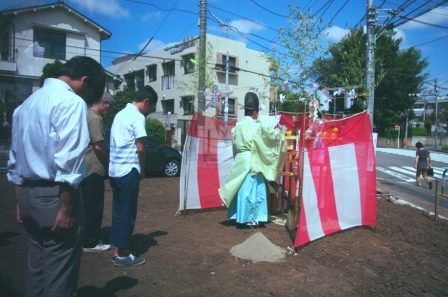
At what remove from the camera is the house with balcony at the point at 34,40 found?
515 cm

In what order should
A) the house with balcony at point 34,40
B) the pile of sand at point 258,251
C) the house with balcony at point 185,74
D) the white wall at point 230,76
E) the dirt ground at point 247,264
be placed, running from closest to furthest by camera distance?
1. the dirt ground at point 247,264
2. the pile of sand at point 258,251
3. the house with balcony at point 34,40
4. the house with balcony at point 185,74
5. the white wall at point 230,76

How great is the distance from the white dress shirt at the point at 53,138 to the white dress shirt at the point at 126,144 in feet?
4.78

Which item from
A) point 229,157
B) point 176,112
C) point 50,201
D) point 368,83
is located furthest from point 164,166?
point 176,112

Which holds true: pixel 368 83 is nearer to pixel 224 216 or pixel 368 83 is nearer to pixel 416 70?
pixel 224 216

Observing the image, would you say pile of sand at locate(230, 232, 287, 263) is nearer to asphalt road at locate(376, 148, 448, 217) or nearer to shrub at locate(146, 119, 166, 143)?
asphalt road at locate(376, 148, 448, 217)

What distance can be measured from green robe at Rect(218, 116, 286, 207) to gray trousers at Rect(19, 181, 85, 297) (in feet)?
9.86

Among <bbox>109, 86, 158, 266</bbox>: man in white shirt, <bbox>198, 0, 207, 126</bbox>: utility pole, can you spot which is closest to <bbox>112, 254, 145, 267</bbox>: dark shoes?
<bbox>109, 86, 158, 266</bbox>: man in white shirt

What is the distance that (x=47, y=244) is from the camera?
1849 mm

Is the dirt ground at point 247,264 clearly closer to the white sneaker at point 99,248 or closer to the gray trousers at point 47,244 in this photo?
the white sneaker at point 99,248

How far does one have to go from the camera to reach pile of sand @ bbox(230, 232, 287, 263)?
3633mm

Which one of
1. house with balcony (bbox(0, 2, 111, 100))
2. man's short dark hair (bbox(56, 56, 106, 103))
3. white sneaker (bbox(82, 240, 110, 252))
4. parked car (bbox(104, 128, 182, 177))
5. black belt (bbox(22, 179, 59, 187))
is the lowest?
white sneaker (bbox(82, 240, 110, 252))

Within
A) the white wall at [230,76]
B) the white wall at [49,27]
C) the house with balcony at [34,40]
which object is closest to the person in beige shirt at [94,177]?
the white wall at [49,27]

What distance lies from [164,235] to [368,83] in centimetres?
582

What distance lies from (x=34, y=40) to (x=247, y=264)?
6681mm
